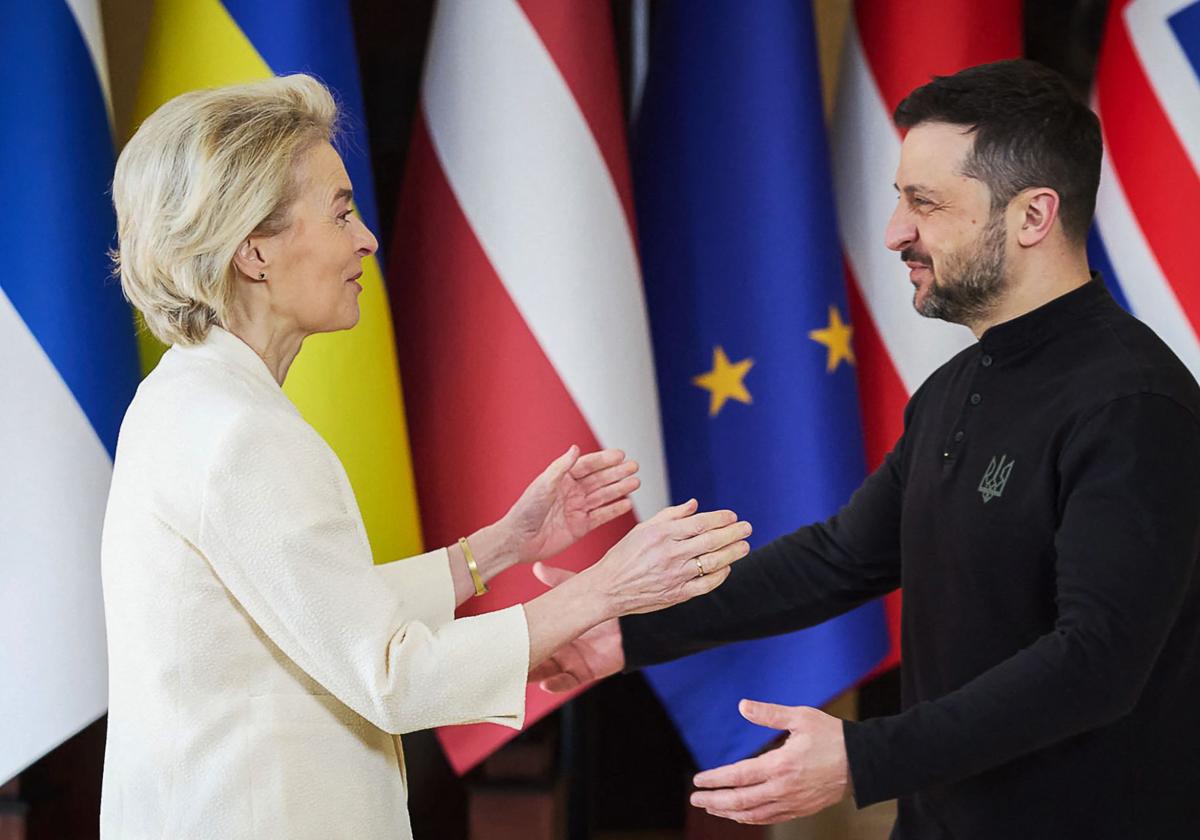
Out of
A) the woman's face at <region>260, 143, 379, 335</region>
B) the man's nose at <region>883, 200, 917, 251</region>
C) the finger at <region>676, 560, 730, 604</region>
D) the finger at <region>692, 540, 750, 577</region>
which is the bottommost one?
the finger at <region>676, 560, 730, 604</region>

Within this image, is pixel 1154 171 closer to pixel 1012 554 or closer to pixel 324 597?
pixel 1012 554

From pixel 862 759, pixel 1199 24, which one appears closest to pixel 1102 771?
pixel 862 759

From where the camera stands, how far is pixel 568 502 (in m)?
1.76

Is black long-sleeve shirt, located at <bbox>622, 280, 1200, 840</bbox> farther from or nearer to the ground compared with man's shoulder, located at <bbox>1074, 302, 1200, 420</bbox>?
nearer to the ground

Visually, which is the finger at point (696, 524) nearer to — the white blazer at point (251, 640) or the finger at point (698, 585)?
the finger at point (698, 585)

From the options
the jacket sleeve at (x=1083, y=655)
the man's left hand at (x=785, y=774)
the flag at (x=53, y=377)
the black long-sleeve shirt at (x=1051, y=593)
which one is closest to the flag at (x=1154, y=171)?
the black long-sleeve shirt at (x=1051, y=593)

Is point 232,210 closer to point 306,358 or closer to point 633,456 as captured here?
point 306,358

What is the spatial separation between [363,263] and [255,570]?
1.00 meters

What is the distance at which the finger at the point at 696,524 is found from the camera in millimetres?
1372

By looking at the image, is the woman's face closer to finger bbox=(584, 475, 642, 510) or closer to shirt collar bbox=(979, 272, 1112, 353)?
finger bbox=(584, 475, 642, 510)

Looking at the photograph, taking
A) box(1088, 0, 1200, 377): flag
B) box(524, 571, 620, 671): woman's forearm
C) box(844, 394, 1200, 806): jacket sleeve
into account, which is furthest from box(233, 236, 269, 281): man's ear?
box(1088, 0, 1200, 377): flag

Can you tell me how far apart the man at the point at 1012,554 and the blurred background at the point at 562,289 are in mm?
556

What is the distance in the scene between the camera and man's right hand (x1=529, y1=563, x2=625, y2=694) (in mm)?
1768

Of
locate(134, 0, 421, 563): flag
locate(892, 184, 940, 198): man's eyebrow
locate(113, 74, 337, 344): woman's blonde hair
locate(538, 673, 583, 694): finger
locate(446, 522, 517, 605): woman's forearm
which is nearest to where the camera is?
locate(113, 74, 337, 344): woman's blonde hair
